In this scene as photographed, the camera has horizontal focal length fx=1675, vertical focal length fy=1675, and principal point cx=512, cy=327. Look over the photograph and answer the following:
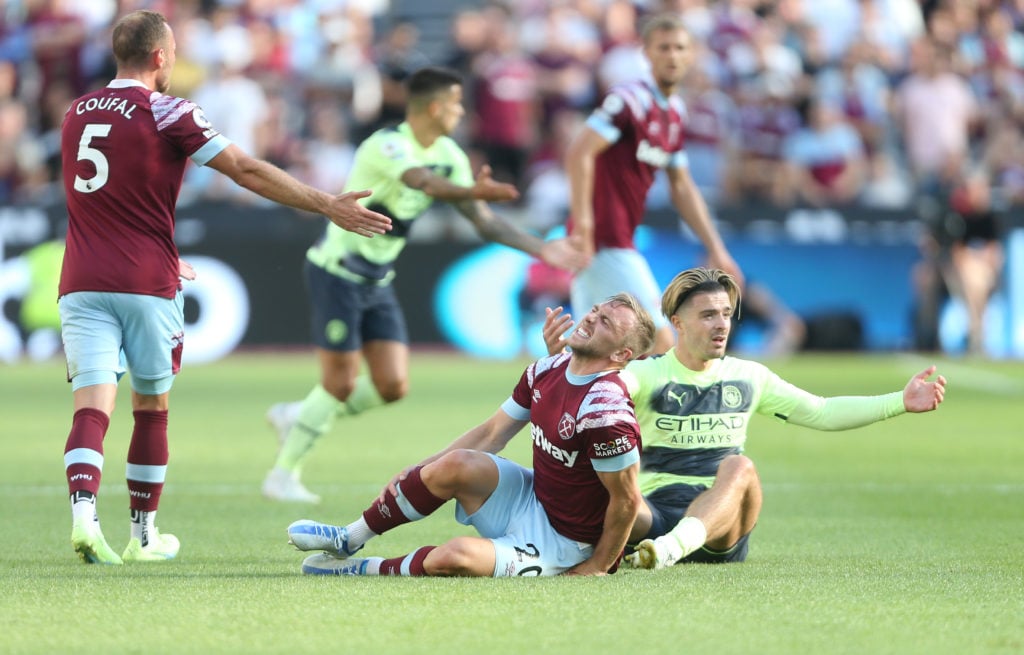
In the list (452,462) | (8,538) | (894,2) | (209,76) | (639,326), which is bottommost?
(8,538)

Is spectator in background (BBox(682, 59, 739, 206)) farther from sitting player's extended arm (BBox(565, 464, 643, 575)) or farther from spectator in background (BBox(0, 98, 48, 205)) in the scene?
sitting player's extended arm (BBox(565, 464, 643, 575))

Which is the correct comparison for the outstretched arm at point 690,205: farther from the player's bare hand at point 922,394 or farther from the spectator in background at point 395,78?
the spectator in background at point 395,78

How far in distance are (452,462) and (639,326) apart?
34.4 inches

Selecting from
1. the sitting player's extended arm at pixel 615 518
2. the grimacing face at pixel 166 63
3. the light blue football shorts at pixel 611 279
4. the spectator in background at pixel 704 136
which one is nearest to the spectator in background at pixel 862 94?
the spectator in background at pixel 704 136

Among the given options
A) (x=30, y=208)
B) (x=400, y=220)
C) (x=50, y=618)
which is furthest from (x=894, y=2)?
(x=50, y=618)

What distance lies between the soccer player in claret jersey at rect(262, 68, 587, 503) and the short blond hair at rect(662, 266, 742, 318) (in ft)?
7.12

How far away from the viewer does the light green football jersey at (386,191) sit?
31.0ft

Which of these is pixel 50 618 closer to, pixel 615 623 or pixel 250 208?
pixel 615 623

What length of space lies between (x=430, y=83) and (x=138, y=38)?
276 cm

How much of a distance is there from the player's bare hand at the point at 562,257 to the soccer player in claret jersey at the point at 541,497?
2.36 m

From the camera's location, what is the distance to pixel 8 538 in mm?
7602

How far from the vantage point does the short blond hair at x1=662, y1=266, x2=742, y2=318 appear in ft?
22.8

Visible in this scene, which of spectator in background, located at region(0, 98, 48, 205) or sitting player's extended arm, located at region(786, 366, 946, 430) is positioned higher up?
spectator in background, located at region(0, 98, 48, 205)

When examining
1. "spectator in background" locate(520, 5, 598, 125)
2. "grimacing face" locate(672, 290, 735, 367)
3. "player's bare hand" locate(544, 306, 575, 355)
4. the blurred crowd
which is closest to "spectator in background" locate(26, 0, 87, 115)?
the blurred crowd
